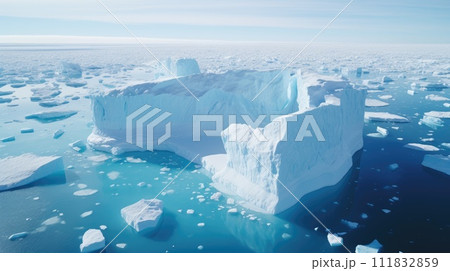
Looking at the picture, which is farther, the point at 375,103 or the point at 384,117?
the point at 375,103

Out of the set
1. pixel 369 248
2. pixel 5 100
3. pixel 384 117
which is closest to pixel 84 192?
pixel 369 248

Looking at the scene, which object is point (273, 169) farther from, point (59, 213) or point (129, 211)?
point (59, 213)

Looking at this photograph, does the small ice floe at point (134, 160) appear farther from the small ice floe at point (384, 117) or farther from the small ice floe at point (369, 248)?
the small ice floe at point (384, 117)

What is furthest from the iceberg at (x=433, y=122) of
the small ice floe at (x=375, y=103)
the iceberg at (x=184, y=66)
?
the iceberg at (x=184, y=66)

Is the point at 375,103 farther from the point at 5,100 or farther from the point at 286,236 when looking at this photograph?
the point at 5,100

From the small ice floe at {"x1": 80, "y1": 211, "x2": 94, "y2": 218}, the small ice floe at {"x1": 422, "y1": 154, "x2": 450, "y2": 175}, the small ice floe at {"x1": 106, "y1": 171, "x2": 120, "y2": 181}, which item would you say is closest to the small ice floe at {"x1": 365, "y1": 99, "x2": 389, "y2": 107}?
the small ice floe at {"x1": 422, "y1": 154, "x2": 450, "y2": 175}

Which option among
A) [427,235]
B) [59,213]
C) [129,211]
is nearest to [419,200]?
[427,235]
